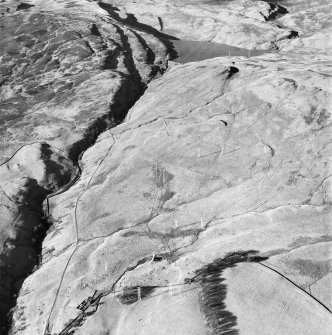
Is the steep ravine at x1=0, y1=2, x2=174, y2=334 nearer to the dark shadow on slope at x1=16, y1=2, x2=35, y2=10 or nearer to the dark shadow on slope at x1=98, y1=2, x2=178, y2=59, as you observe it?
the dark shadow on slope at x1=98, y1=2, x2=178, y2=59

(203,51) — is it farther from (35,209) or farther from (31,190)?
(35,209)

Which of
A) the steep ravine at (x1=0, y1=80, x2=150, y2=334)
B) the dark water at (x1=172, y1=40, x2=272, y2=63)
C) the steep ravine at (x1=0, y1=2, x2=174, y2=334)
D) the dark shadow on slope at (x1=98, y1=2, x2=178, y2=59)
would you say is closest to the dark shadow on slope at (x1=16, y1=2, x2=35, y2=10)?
the dark shadow on slope at (x1=98, y1=2, x2=178, y2=59)

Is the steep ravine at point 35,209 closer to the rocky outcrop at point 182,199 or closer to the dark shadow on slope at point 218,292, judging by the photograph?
the rocky outcrop at point 182,199

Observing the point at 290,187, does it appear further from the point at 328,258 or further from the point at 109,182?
the point at 109,182

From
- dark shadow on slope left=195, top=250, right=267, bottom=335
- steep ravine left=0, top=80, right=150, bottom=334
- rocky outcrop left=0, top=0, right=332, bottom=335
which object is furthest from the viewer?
steep ravine left=0, top=80, right=150, bottom=334

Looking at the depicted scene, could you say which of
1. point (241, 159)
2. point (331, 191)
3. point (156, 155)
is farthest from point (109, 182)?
point (331, 191)

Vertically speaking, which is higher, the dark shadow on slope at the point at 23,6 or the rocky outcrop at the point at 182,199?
the dark shadow on slope at the point at 23,6

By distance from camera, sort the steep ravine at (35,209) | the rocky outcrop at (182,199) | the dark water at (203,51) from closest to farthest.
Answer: the rocky outcrop at (182,199)
the steep ravine at (35,209)
the dark water at (203,51)

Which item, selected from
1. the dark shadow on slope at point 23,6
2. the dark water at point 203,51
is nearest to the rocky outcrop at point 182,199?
the dark water at point 203,51
